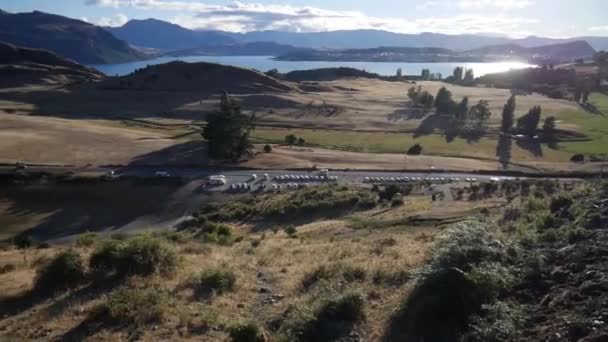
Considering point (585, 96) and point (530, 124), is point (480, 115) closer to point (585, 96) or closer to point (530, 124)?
point (530, 124)

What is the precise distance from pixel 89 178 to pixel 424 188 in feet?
115

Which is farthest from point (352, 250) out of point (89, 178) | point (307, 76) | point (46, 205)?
point (307, 76)

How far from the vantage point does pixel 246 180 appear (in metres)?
59.2

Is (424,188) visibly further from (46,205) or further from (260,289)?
(260,289)

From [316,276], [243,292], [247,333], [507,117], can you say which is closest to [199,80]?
[507,117]

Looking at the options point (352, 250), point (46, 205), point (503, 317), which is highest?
point (503, 317)

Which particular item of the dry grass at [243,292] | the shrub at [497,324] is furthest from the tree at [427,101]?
the shrub at [497,324]

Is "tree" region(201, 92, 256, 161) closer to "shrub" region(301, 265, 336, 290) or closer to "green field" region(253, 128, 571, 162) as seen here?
"green field" region(253, 128, 571, 162)

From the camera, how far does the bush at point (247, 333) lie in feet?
34.5

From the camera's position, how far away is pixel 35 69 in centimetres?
16000

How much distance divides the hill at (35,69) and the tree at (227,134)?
9739cm

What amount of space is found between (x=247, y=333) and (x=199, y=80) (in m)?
141

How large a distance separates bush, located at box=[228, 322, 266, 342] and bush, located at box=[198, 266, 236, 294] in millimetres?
3286

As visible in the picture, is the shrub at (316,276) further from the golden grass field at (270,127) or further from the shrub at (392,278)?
the golden grass field at (270,127)
